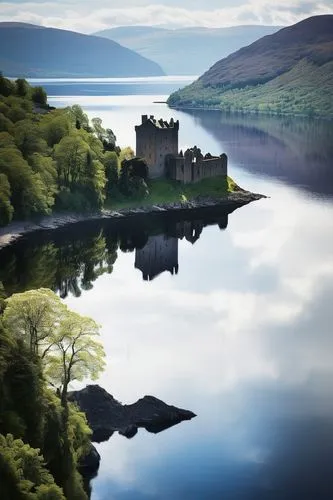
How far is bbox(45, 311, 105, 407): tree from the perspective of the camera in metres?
37.8

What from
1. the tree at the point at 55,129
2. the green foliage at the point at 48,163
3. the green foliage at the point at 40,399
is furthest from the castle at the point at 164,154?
the green foliage at the point at 40,399

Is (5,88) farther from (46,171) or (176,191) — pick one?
(46,171)

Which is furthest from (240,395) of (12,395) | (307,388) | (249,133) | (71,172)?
(249,133)

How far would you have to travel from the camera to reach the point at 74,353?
38.5 metres

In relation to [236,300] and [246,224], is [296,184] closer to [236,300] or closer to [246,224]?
[246,224]

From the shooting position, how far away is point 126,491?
37844mm

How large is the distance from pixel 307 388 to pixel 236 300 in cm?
1660

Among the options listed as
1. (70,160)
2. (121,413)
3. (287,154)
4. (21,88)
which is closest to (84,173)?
(70,160)

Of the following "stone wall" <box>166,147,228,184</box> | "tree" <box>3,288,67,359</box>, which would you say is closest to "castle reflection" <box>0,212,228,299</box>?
"stone wall" <box>166,147,228,184</box>

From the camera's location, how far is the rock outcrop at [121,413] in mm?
42225

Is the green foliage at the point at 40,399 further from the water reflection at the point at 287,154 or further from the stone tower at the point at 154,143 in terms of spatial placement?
the water reflection at the point at 287,154

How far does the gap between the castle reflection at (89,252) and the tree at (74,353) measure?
73.7 ft

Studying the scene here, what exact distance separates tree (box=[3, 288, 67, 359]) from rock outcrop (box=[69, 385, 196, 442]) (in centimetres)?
552

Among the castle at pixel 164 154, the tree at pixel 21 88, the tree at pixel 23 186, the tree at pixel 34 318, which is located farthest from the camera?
the tree at pixel 21 88
